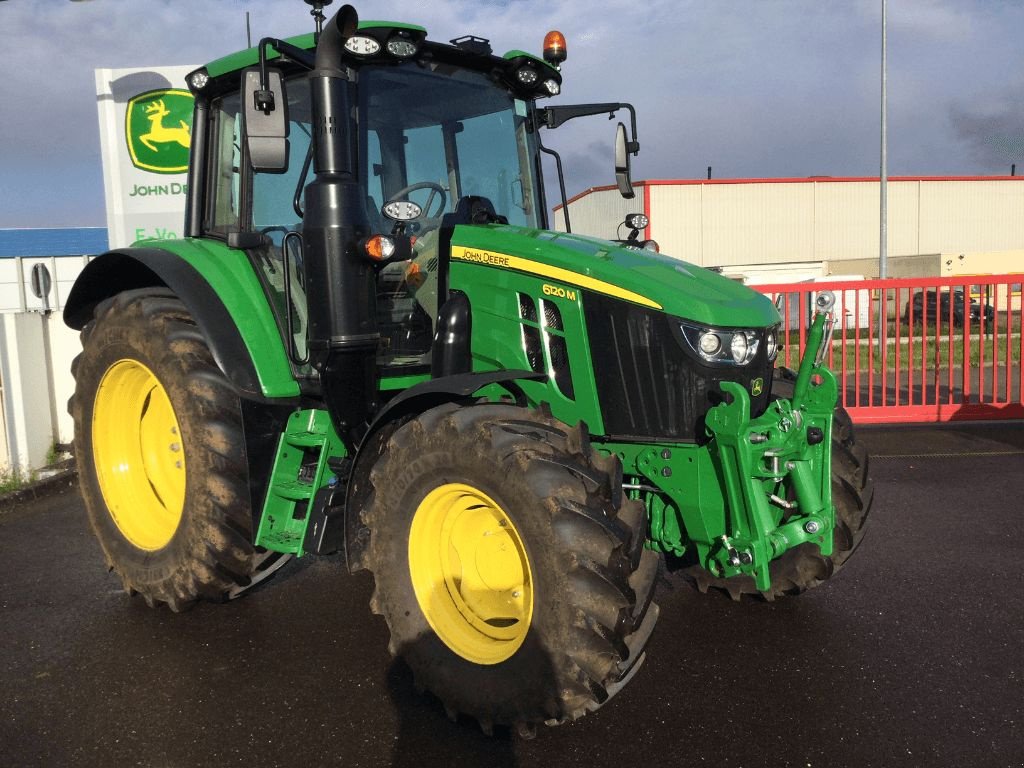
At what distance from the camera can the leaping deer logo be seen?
32.5 ft

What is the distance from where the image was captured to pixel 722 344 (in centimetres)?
326

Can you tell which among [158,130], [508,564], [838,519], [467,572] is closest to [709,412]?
[508,564]

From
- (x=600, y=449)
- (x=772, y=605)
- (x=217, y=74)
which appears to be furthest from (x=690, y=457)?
(x=217, y=74)

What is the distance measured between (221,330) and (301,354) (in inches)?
14.0

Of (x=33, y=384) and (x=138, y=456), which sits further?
(x=33, y=384)

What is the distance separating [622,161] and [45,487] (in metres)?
5.33

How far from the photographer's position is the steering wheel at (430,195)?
397cm

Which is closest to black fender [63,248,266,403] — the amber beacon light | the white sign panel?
the amber beacon light

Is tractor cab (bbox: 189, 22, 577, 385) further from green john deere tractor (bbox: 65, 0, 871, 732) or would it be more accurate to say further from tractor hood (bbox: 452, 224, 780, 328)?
tractor hood (bbox: 452, 224, 780, 328)

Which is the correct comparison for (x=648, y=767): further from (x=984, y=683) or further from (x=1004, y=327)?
(x=1004, y=327)

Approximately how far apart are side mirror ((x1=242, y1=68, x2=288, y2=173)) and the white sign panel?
23.7 feet

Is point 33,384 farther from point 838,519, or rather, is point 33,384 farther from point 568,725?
point 838,519

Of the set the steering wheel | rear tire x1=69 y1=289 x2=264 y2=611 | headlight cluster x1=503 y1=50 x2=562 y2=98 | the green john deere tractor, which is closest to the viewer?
the green john deere tractor

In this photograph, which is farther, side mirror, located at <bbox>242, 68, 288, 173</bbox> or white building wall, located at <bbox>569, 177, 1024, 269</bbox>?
white building wall, located at <bbox>569, 177, 1024, 269</bbox>
